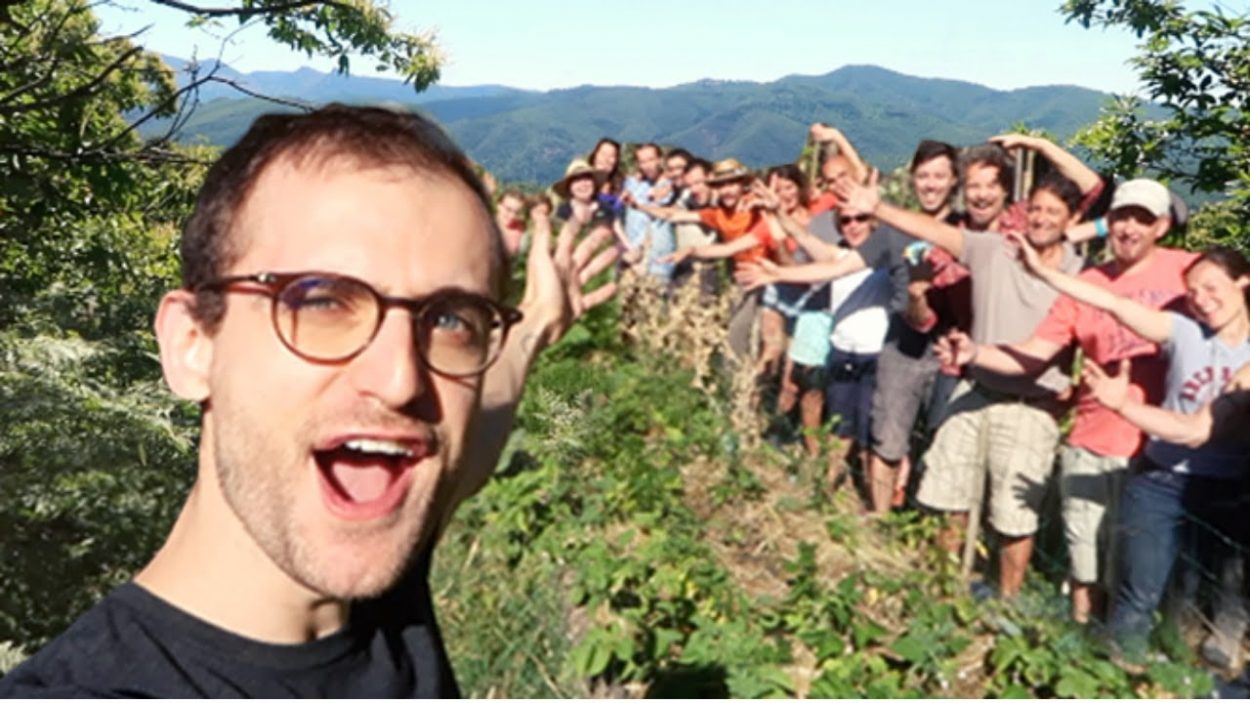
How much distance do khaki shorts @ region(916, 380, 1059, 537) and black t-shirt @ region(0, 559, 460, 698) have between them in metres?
3.05

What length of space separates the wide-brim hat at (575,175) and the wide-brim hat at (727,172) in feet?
2.01

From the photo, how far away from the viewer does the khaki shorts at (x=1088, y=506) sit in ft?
11.1

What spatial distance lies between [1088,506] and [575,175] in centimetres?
268

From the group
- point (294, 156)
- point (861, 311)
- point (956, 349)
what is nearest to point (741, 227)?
point (861, 311)

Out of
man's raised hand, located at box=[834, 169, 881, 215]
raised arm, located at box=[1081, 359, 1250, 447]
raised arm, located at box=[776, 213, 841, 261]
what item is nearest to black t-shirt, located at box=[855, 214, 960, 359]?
raised arm, located at box=[776, 213, 841, 261]

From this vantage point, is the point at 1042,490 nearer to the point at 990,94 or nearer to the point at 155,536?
the point at 155,536

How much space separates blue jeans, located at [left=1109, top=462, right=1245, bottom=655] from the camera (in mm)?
3156

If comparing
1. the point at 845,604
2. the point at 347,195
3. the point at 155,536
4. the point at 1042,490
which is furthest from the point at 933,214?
the point at 347,195

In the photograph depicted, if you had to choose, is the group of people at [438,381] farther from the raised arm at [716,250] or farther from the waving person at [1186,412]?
the raised arm at [716,250]

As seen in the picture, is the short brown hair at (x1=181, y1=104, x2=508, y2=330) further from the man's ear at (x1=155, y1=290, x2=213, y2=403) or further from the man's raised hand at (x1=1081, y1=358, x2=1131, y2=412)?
the man's raised hand at (x1=1081, y1=358, x2=1131, y2=412)

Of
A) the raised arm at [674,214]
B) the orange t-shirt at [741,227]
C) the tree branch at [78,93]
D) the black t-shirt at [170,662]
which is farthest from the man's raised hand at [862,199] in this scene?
the black t-shirt at [170,662]

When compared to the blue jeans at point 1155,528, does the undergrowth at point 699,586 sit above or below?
below

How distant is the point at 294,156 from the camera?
3.44 ft

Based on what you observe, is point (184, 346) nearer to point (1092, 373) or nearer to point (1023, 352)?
point (1092, 373)
